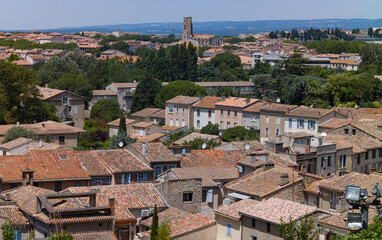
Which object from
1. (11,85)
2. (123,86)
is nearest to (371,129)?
(11,85)

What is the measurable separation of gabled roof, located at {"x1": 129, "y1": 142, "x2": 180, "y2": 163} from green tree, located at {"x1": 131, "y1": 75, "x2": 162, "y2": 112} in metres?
44.9

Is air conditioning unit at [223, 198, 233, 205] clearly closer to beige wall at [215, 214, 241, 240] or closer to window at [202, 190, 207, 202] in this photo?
window at [202, 190, 207, 202]

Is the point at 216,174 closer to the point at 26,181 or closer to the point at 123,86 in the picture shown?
the point at 26,181

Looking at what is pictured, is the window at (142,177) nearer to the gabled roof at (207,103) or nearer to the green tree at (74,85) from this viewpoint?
the gabled roof at (207,103)

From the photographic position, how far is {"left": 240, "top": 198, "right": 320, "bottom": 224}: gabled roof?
2369cm

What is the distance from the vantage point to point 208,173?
3244 cm

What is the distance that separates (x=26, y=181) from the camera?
29.9 meters

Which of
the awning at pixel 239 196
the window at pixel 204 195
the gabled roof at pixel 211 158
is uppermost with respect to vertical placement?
the awning at pixel 239 196

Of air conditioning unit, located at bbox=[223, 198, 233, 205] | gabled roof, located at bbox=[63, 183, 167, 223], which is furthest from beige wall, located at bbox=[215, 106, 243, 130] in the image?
gabled roof, located at bbox=[63, 183, 167, 223]

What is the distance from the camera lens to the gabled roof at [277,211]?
2369 cm

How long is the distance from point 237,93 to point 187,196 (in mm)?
53500

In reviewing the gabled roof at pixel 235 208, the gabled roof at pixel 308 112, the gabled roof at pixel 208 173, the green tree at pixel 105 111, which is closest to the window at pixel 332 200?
the gabled roof at pixel 235 208

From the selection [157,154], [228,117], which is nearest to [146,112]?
[228,117]

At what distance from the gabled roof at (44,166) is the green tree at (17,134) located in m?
15.1
